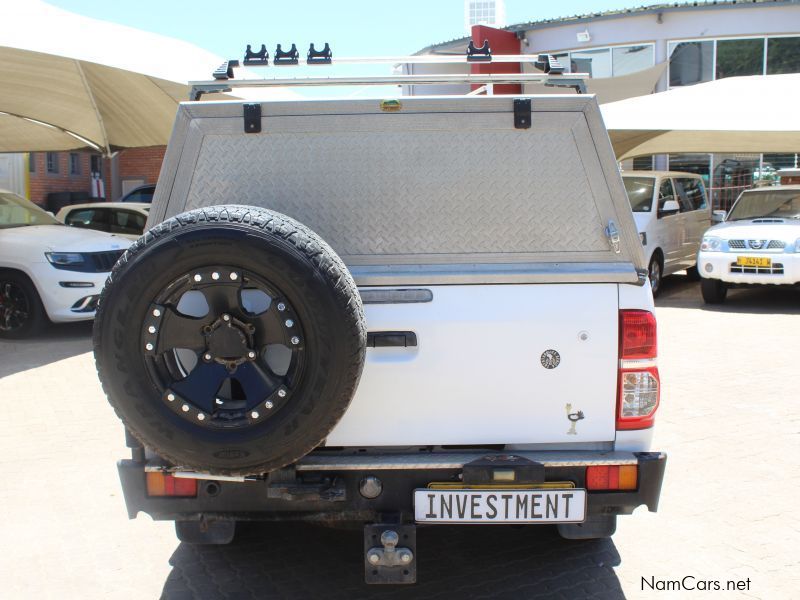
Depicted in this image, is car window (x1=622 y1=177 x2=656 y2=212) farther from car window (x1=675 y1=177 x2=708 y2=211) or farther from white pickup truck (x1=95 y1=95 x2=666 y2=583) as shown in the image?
white pickup truck (x1=95 y1=95 x2=666 y2=583)

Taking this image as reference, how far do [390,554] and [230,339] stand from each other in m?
0.94

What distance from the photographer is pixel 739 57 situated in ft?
66.0

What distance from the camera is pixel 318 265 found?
261 centimetres

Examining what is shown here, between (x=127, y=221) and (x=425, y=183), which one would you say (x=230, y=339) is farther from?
(x=127, y=221)

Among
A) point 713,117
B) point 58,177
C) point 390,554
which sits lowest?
point 390,554

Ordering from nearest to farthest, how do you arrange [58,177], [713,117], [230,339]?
[230,339], [713,117], [58,177]

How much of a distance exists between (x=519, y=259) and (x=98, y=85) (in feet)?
35.6

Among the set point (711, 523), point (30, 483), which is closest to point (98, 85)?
point (30, 483)

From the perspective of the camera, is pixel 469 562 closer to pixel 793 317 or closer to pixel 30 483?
pixel 30 483

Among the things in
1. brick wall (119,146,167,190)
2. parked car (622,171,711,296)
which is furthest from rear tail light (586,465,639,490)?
brick wall (119,146,167,190)

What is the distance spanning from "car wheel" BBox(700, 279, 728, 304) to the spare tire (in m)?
10.1

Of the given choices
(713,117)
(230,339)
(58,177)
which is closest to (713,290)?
(713,117)

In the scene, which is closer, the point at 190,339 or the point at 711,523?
the point at 190,339

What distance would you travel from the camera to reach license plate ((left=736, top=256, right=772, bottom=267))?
11.0 m
